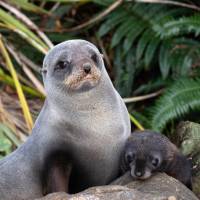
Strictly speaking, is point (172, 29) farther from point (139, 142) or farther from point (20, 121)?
point (139, 142)

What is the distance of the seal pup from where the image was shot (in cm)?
514

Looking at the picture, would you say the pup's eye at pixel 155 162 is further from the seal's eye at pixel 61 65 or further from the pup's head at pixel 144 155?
the seal's eye at pixel 61 65

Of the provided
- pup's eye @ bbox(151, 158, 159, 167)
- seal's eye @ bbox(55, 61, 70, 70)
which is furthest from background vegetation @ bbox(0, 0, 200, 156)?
pup's eye @ bbox(151, 158, 159, 167)

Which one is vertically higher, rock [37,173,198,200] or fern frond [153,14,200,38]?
fern frond [153,14,200,38]

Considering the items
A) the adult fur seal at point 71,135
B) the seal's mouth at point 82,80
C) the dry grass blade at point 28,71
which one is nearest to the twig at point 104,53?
the dry grass blade at point 28,71

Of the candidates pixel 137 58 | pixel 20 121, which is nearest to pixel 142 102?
pixel 137 58

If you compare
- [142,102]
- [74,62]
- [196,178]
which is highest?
[74,62]

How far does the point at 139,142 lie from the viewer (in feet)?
17.5

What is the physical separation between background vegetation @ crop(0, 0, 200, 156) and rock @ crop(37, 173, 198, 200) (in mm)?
2908

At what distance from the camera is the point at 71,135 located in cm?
545

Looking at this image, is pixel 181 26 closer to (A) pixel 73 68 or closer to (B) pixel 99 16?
(B) pixel 99 16

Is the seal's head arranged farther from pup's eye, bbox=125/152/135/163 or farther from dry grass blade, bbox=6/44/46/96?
dry grass blade, bbox=6/44/46/96

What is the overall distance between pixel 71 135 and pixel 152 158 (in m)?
0.68

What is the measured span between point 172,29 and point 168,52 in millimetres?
520
